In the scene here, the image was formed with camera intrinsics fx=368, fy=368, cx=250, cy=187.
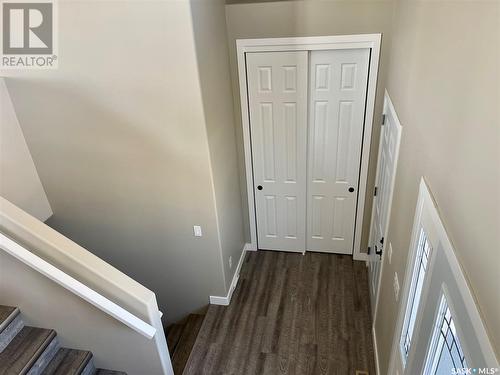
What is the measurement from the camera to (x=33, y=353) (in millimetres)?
2367

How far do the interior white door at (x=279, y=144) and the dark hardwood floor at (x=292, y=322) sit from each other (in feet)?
1.40

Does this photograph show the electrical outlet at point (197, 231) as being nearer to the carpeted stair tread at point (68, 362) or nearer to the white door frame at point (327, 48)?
the white door frame at point (327, 48)

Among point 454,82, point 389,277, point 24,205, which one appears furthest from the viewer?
point 24,205

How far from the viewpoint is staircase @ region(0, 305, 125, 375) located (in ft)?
7.57

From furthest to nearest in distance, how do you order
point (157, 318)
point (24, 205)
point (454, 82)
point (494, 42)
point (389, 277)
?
point (24, 205) < point (389, 277) < point (157, 318) < point (454, 82) < point (494, 42)

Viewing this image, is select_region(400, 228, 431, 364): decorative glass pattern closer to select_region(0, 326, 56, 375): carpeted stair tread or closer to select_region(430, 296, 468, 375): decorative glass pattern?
select_region(430, 296, 468, 375): decorative glass pattern

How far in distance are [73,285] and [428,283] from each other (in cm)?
197

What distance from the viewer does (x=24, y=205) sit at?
3615 mm

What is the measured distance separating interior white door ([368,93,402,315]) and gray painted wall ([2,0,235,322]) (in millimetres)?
1553

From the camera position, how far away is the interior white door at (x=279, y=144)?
386cm

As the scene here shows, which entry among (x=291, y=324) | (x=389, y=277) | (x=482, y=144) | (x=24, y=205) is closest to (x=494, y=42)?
(x=482, y=144)

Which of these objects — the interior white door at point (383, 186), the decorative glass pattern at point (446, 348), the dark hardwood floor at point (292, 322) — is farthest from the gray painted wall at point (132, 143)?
the decorative glass pattern at point (446, 348)

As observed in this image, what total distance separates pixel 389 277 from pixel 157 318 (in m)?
1.75

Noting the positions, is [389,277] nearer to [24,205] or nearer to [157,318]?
[157,318]
